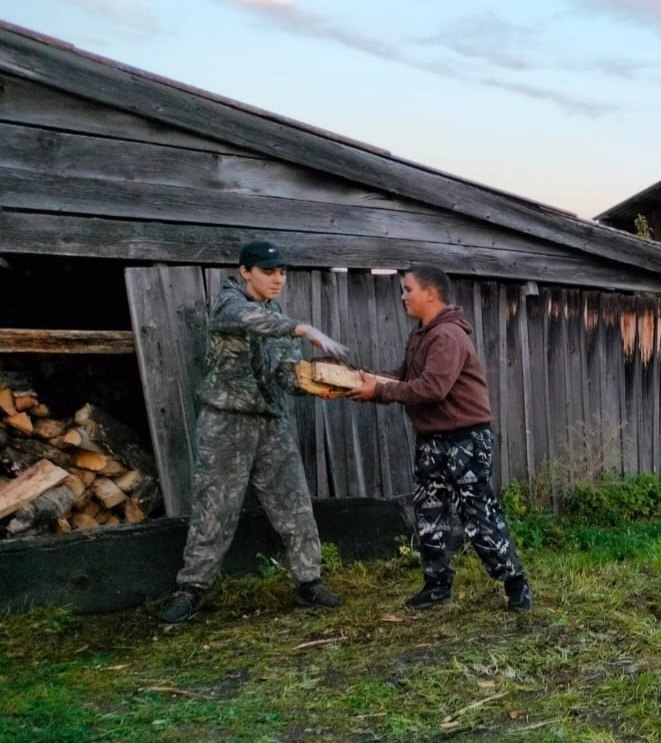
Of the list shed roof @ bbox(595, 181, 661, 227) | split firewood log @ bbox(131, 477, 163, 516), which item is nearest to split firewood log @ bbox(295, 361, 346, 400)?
split firewood log @ bbox(131, 477, 163, 516)

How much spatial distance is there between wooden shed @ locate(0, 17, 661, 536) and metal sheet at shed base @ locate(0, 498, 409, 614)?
1.17 feet

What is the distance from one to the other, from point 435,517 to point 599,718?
1.86m

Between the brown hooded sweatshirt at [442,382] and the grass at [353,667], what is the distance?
1.17 m

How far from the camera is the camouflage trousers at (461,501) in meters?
5.34

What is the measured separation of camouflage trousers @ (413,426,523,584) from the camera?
534 cm

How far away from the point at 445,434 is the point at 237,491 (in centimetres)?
130

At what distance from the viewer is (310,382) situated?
525 centimetres

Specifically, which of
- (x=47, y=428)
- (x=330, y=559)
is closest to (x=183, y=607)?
(x=330, y=559)

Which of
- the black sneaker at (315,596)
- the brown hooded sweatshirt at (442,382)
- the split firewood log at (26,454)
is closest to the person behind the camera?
the brown hooded sweatshirt at (442,382)

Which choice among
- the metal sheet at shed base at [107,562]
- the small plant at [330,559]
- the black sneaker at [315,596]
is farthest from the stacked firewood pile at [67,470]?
the black sneaker at [315,596]

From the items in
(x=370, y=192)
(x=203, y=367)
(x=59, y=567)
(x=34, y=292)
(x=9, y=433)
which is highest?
(x=370, y=192)

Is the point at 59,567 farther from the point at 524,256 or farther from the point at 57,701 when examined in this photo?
the point at 524,256

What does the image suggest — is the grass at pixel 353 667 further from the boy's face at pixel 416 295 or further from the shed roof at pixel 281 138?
the shed roof at pixel 281 138

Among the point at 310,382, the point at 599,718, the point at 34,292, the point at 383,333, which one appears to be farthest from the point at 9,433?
the point at 599,718
